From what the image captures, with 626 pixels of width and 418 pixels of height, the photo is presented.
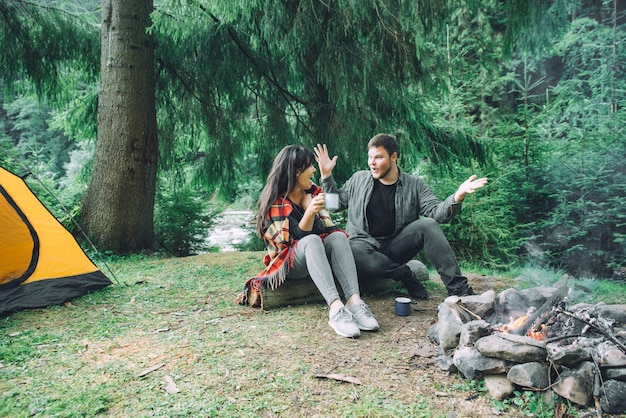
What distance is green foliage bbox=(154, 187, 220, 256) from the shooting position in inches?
274

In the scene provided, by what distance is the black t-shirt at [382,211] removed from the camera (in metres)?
3.44

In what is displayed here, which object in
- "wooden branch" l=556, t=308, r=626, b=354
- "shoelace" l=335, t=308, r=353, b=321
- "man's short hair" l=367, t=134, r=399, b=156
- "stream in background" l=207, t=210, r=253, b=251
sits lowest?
"stream in background" l=207, t=210, r=253, b=251

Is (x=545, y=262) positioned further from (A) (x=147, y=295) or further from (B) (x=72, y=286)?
(B) (x=72, y=286)

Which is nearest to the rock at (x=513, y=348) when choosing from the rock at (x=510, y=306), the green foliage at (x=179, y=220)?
the rock at (x=510, y=306)

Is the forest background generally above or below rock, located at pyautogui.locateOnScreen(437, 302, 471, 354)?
above

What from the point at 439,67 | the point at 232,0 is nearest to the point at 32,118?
the point at 232,0

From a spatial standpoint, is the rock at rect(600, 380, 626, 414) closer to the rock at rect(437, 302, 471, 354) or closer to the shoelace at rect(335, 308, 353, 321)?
the rock at rect(437, 302, 471, 354)

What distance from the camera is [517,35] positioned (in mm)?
3887

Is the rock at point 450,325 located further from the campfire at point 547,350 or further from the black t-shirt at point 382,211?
the black t-shirt at point 382,211

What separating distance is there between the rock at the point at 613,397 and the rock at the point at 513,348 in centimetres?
24

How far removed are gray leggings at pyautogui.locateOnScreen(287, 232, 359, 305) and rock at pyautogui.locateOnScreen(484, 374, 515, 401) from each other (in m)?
1.07

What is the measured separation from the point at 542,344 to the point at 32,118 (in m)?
19.8

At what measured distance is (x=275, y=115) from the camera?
5805 mm

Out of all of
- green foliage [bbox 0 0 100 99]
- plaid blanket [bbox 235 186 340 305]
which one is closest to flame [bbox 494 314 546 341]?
plaid blanket [bbox 235 186 340 305]
